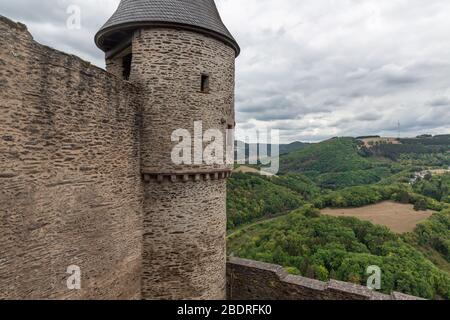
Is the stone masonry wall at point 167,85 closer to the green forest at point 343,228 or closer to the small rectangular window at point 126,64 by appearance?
the small rectangular window at point 126,64

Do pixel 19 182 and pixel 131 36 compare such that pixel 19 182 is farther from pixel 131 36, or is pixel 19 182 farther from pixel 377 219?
pixel 377 219

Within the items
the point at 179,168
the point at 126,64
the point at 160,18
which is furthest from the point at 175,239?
the point at 160,18

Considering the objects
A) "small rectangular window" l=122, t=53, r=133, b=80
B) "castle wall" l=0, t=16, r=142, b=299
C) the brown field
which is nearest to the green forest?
the brown field

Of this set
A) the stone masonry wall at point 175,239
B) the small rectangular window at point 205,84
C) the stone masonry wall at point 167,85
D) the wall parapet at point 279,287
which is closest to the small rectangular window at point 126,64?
the stone masonry wall at point 167,85

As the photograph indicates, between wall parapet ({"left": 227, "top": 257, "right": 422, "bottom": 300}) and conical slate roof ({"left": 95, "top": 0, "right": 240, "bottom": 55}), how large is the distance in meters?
6.63

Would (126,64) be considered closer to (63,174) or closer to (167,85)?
(167,85)

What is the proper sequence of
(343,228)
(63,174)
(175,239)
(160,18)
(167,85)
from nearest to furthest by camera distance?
(63,174) < (160,18) < (167,85) < (175,239) < (343,228)

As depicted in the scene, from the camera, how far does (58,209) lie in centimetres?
515

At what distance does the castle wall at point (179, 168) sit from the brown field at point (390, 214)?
2100 inches

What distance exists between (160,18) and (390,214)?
214 ft

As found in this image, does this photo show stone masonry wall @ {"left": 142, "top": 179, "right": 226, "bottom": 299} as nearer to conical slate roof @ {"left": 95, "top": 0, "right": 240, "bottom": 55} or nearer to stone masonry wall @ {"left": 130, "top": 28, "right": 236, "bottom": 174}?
stone masonry wall @ {"left": 130, "top": 28, "right": 236, "bottom": 174}

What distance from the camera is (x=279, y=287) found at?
8375 millimetres
